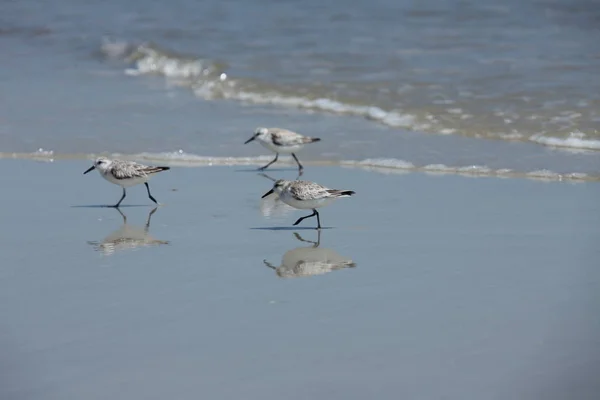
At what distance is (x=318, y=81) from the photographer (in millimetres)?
15797

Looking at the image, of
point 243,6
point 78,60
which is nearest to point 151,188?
point 78,60

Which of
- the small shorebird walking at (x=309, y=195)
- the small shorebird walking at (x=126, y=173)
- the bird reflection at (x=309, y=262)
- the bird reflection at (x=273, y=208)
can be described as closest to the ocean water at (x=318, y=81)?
the bird reflection at (x=273, y=208)

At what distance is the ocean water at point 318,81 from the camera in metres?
12.1

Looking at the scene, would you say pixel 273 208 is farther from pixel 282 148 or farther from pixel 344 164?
pixel 282 148

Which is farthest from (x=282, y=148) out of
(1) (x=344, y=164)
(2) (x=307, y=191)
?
(2) (x=307, y=191)

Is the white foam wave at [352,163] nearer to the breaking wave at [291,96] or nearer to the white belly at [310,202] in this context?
the breaking wave at [291,96]

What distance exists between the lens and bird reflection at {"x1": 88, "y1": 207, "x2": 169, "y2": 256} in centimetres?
825

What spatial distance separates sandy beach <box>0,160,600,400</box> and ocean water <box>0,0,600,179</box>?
1670mm

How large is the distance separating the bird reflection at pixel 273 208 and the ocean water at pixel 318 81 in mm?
1485

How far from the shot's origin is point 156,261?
7812 mm

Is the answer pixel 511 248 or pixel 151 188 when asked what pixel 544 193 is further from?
pixel 151 188

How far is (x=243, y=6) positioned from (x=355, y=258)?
13829 millimetres

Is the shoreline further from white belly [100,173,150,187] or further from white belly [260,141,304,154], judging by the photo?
white belly [100,173,150,187]

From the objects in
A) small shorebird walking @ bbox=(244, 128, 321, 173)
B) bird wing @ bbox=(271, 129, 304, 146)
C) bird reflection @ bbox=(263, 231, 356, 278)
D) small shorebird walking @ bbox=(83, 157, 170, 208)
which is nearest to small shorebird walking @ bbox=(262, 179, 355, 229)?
bird reflection @ bbox=(263, 231, 356, 278)
